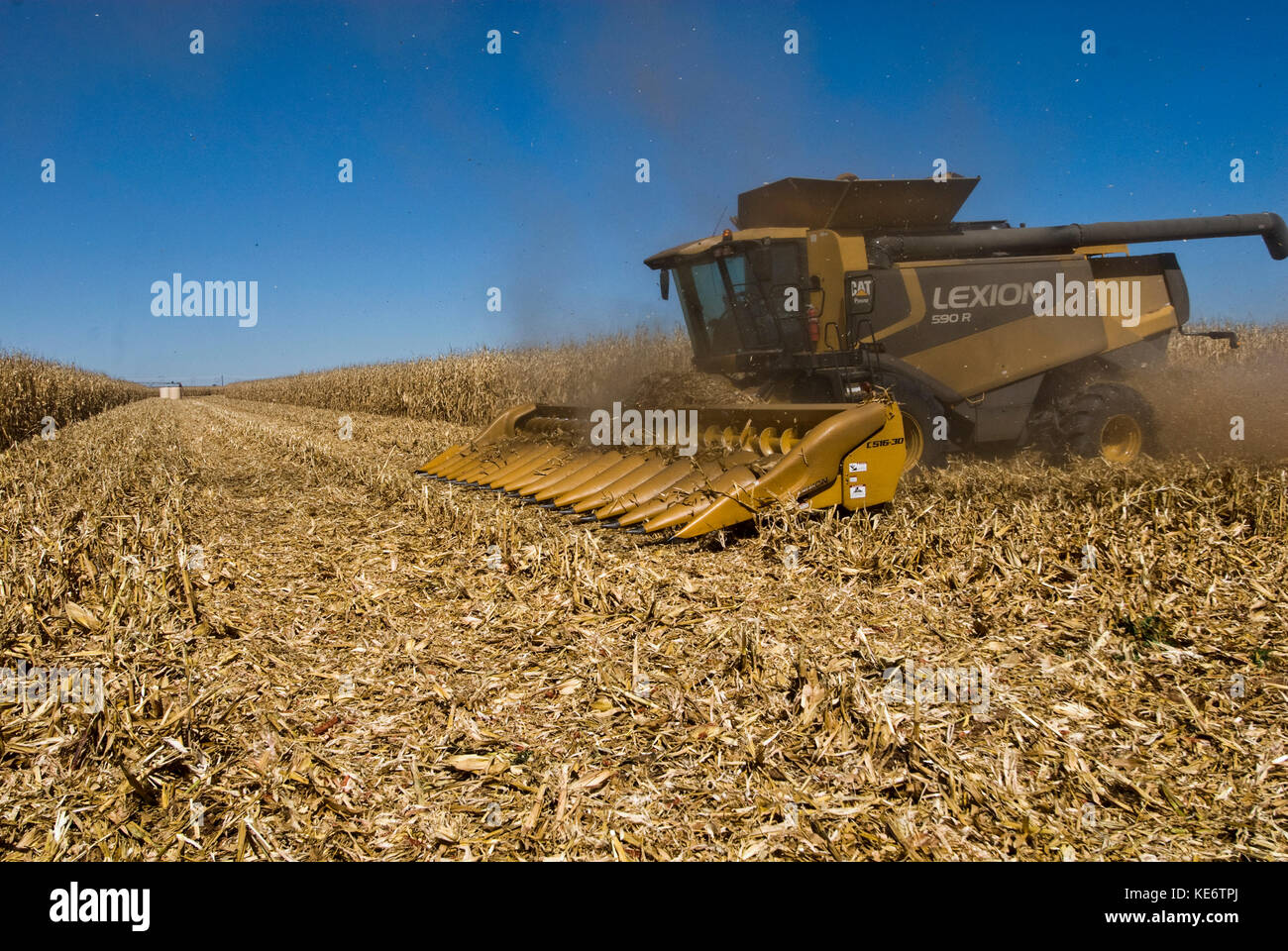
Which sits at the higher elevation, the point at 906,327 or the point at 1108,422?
the point at 906,327

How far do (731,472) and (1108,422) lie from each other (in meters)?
4.73

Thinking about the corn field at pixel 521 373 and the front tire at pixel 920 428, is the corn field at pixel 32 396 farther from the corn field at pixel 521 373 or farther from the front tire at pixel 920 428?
the front tire at pixel 920 428

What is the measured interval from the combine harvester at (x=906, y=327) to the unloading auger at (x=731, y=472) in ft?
0.12

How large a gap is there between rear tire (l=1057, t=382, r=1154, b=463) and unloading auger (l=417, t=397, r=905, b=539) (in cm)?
329

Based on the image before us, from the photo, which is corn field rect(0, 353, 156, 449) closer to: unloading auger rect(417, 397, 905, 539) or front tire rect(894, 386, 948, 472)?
unloading auger rect(417, 397, 905, 539)

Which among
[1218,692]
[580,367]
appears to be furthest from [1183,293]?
[580,367]

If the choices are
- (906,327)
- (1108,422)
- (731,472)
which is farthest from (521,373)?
(731,472)

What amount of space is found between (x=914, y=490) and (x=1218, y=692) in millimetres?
3408

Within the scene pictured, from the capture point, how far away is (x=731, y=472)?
17.5ft

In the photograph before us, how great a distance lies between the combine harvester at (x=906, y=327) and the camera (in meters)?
7.04

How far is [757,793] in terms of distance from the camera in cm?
222

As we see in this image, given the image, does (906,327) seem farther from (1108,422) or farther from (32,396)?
(32,396)

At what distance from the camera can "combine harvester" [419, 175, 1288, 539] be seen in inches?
277
